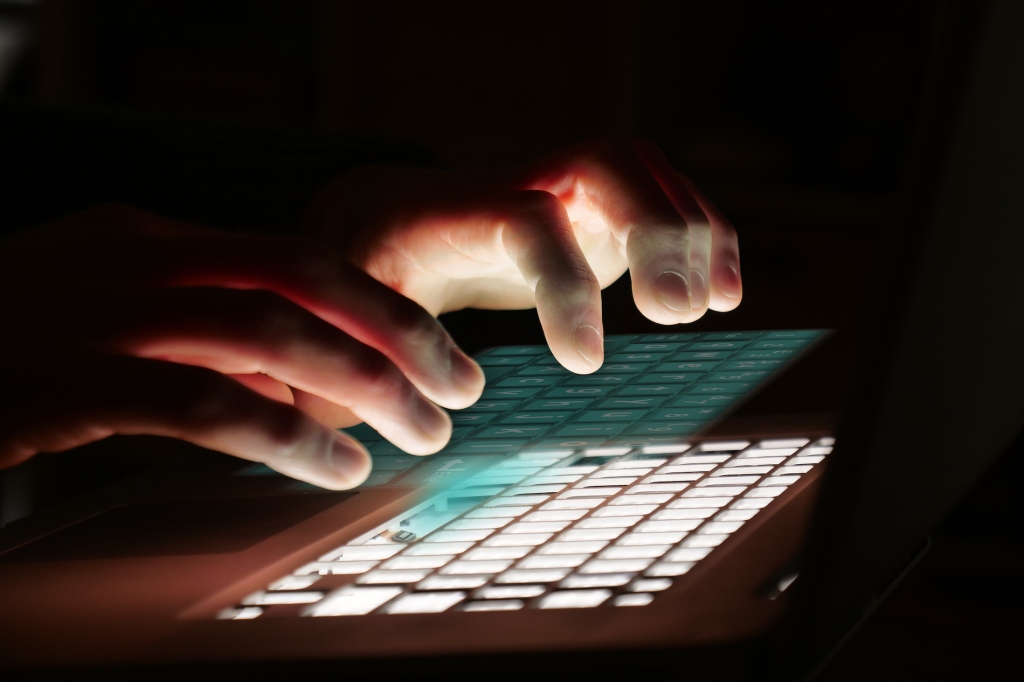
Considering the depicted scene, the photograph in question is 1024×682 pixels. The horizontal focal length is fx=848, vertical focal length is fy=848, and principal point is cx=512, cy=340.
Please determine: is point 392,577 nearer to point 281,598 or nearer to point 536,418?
point 281,598

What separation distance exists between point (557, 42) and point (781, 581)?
5.50 feet

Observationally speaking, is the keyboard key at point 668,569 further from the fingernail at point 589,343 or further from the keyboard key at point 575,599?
the fingernail at point 589,343

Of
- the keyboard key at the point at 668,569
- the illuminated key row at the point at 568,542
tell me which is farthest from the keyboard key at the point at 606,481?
the keyboard key at the point at 668,569

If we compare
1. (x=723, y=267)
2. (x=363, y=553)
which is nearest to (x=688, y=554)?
(x=363, y=553)

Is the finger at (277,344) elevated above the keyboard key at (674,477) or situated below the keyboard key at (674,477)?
above

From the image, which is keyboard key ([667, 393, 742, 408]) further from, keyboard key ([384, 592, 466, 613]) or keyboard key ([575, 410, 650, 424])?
keyboard key ([384, 592, 466, 613])

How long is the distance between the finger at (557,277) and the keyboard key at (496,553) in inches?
5.0

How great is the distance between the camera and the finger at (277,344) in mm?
392

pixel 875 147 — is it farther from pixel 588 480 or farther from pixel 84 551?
pixel 84 551

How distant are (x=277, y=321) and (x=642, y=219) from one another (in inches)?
7.5

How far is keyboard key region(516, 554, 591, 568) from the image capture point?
292 mm

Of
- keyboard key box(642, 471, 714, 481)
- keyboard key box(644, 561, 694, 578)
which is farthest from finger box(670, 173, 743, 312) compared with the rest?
keyboard key box(644, 561, 694, 578)

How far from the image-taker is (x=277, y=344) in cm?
39

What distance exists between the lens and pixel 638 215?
1.45 feet
